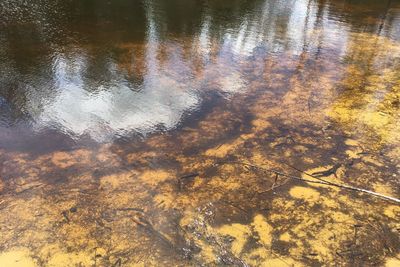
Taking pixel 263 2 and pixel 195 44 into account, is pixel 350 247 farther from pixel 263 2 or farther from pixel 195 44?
pixel 263 2

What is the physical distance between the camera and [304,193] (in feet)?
9.03

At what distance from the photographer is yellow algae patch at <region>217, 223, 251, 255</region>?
232cm

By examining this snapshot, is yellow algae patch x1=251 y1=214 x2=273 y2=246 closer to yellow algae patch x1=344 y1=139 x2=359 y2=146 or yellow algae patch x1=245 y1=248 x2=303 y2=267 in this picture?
yellow algae patch x1=245 y1=248 x2=303 y2=267

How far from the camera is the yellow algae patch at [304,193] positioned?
2.71 m

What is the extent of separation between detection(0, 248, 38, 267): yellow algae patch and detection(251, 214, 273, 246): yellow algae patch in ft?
4.55

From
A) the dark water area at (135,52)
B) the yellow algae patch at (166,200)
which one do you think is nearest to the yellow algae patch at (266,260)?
the yellow algae patch at (166,200)

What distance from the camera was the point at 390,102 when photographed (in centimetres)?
407

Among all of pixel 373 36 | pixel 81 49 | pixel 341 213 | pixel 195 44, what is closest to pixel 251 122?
pixel 341 213

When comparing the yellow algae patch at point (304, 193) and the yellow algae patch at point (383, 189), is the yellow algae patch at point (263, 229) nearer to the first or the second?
the yellow algae patch at point (304, 193)

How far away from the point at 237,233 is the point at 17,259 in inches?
53.2

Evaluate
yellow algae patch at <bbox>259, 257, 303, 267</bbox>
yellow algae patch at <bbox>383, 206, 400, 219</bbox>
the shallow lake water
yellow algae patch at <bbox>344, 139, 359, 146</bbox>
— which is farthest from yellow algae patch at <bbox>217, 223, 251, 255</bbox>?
yellow algae patch at <bbox>344, 139, 359, 146</bbox>

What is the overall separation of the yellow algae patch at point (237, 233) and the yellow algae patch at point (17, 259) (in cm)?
116

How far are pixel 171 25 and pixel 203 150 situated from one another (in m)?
3.67

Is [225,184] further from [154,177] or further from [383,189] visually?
[383,189]
